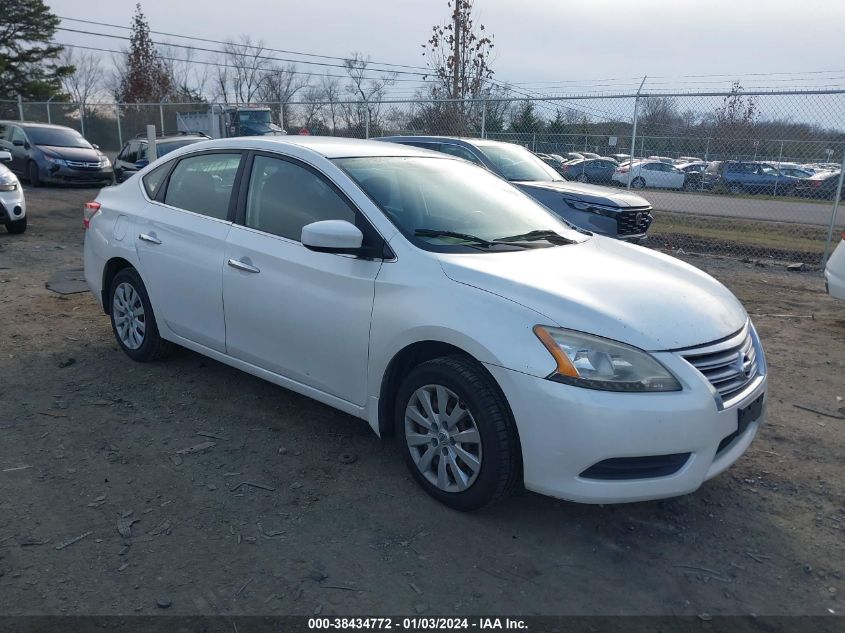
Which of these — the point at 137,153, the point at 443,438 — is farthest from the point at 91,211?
the point at 137,153

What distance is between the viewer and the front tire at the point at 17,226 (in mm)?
11164

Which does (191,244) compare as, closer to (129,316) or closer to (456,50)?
(129,316)

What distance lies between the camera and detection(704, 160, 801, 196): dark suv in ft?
39.4

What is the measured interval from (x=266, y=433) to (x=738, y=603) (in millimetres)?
2689

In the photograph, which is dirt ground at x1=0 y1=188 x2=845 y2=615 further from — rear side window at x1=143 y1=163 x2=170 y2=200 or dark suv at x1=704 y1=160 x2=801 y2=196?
dark suv at x1=704 y1=160 x2=801 y2=196

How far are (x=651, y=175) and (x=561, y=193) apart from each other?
4.04 meters

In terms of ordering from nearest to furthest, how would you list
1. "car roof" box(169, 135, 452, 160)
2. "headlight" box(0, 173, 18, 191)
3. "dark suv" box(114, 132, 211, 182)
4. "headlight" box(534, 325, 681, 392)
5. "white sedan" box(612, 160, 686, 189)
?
1. "headlight" box(534, 325, 681, 392)
2. "car roof" box(169, 135, 452, 160)
3. "headlight" box(0, 173, 18, 191)
4. "white sedan" box(612, 160, 686, 189)
5. "dark suv" box(114, 132, 211, 182)

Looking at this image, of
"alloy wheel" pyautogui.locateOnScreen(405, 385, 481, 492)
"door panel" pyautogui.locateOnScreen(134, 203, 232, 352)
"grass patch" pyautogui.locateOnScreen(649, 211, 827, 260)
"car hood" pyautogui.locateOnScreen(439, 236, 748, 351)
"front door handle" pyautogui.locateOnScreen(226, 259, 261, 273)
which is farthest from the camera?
"grass patch" pyautogui.locateOnScreen(649, 211, 827, 260)

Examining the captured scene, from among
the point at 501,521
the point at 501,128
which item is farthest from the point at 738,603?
the point at 501,128

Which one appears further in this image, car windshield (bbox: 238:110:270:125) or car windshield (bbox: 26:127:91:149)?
car windshield (bbox: 238:110:270:125)

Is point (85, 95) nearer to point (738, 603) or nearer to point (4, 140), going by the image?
point (4, 140)

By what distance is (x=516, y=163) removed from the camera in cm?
1007

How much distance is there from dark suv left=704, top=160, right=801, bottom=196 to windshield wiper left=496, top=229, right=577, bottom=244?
29.3ft

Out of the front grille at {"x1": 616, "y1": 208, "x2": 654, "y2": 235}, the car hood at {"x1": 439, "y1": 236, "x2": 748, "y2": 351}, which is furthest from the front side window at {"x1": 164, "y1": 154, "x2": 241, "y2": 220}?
the front grille at {"x1": 616, "y1": 208, "x2": 654, "y2": 235}
